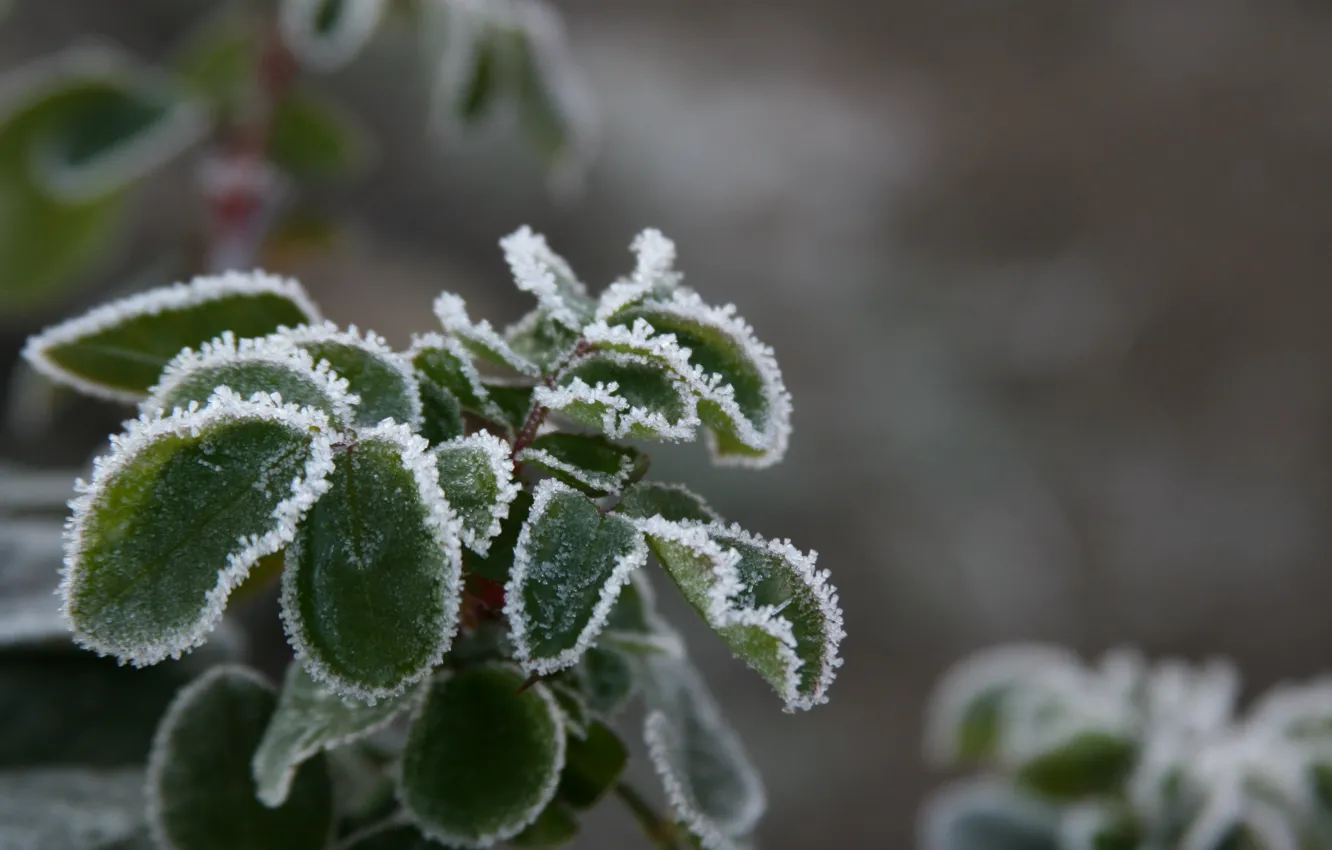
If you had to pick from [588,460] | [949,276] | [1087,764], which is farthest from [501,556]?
[949,276]

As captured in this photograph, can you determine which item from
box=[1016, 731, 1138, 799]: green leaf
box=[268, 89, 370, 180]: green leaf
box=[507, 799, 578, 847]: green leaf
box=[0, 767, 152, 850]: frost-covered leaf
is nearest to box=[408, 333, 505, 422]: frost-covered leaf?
box=[507, 799, 578, 847]: green leaf

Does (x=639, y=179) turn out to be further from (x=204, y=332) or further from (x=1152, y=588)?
(x=204, y=332)

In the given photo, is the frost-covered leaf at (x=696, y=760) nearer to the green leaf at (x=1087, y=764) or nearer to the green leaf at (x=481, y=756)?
the green leaf at (x=481, y=756)

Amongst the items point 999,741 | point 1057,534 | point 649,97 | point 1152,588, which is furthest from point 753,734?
point 649,97

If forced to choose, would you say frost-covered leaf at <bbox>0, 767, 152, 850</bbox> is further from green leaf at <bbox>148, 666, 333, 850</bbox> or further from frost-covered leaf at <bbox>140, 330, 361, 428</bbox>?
frost-covered leaf at <bbox>140, 330, 361, 428</bbox>

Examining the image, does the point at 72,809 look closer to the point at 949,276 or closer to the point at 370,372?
the point at 370,372
